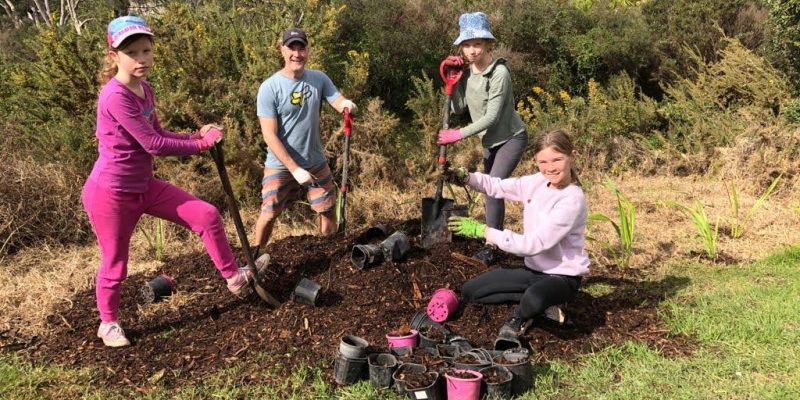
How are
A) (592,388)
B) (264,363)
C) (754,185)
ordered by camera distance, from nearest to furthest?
(592,388) → (264,363) → (754,185)

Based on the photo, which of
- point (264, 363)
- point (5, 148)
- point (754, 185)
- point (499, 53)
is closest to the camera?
point (264, 363)

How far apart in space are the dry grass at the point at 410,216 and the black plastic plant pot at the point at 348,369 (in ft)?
5.07

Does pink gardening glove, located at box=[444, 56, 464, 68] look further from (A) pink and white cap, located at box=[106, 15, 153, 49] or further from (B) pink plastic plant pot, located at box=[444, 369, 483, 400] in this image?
(B) pink plastic plant pot, located at box=[444, 369, 483, 400]

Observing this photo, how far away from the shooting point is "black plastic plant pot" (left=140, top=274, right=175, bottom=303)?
159 inches

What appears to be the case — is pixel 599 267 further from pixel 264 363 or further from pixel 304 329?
pixel 264 363

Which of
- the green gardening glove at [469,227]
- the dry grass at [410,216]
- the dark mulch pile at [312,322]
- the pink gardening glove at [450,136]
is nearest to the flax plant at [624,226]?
the dry grass at [410,216]

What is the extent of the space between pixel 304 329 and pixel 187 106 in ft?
10.5

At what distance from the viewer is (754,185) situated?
684 centimetres

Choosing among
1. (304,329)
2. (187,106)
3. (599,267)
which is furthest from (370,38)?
(304,329)

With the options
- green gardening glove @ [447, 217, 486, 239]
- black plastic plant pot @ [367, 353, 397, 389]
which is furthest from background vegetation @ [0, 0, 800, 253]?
black plastic plant pot @ [367, 353, 397, 389]

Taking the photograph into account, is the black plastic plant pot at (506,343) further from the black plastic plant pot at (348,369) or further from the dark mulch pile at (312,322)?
the black plastic plant pot at (348,369)

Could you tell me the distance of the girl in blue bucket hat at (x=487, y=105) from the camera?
4.04 m

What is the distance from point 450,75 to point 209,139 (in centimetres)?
188

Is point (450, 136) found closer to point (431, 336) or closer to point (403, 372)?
point (431, 336)
